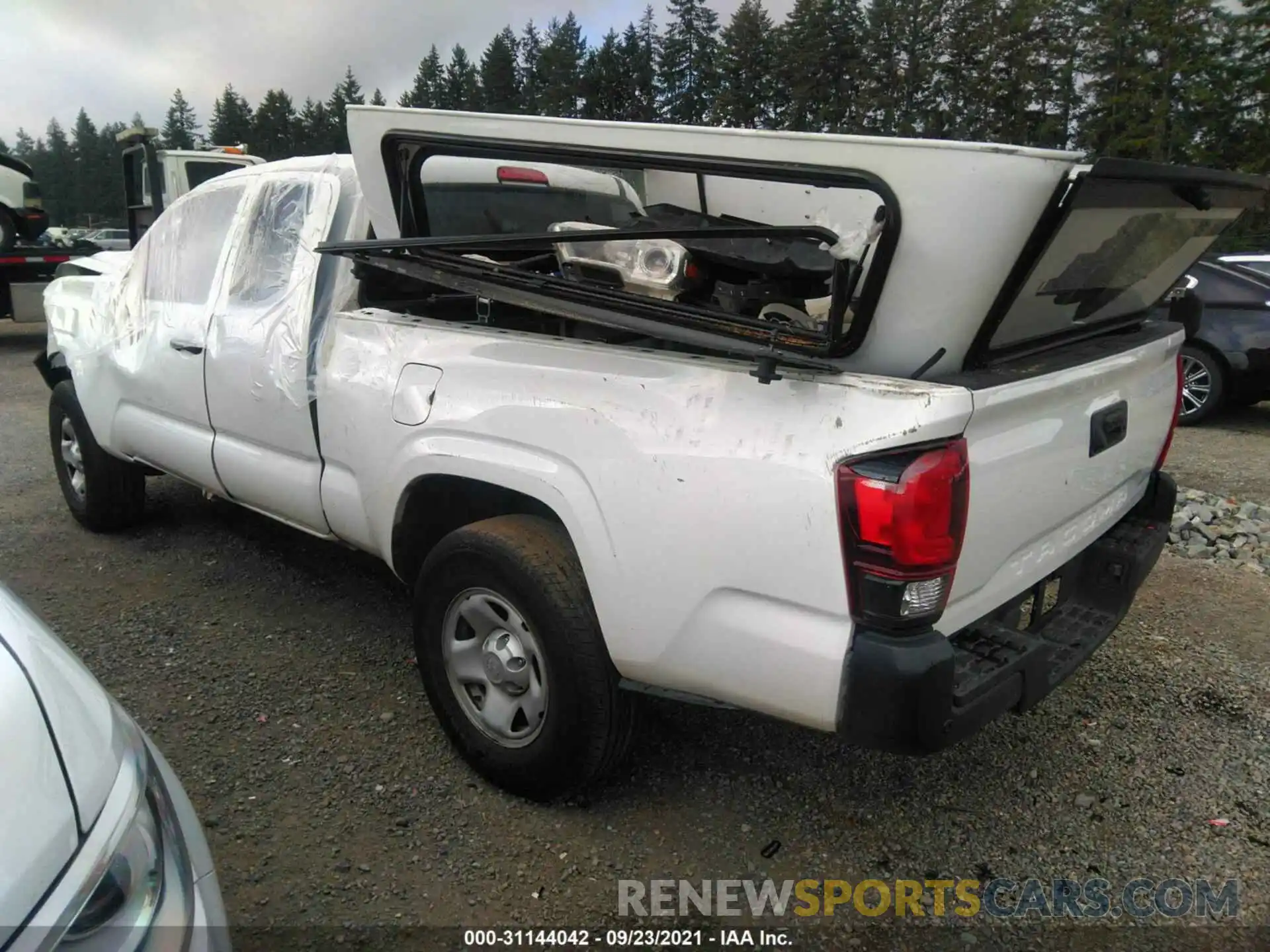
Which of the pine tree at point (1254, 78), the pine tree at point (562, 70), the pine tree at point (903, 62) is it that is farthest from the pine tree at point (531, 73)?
the pine tree at point (1254, 78)

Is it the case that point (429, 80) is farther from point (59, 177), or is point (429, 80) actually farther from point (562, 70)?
point (59, 177)

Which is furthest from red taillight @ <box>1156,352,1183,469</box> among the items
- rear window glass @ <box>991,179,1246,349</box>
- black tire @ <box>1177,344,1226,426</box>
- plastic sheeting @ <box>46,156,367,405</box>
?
black tire @ <box>1177,344,1226,426</box>

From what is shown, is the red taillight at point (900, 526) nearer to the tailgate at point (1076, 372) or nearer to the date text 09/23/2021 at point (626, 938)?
the tailgate at point (1076, 372)

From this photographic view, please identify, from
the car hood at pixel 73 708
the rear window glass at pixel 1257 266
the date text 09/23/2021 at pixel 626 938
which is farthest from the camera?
the rear window glass at pixel 1257 266

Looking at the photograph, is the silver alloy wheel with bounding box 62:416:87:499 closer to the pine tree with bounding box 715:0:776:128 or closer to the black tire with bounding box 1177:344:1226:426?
the black tire with bounding box 1177:344:1226:426

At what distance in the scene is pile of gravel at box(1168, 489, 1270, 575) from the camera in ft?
15.6

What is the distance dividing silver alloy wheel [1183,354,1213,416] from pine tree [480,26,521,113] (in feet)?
87.7

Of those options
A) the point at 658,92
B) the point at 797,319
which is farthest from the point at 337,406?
the point at 658,92

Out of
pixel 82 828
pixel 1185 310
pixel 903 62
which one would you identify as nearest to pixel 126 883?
pixel 82 828

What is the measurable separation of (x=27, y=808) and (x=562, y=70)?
101 feet

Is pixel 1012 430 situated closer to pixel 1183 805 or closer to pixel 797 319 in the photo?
pixel 797 319

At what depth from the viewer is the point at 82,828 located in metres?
1.27

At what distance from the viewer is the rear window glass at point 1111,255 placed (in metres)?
2.14

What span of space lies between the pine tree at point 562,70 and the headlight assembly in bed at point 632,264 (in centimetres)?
2604
